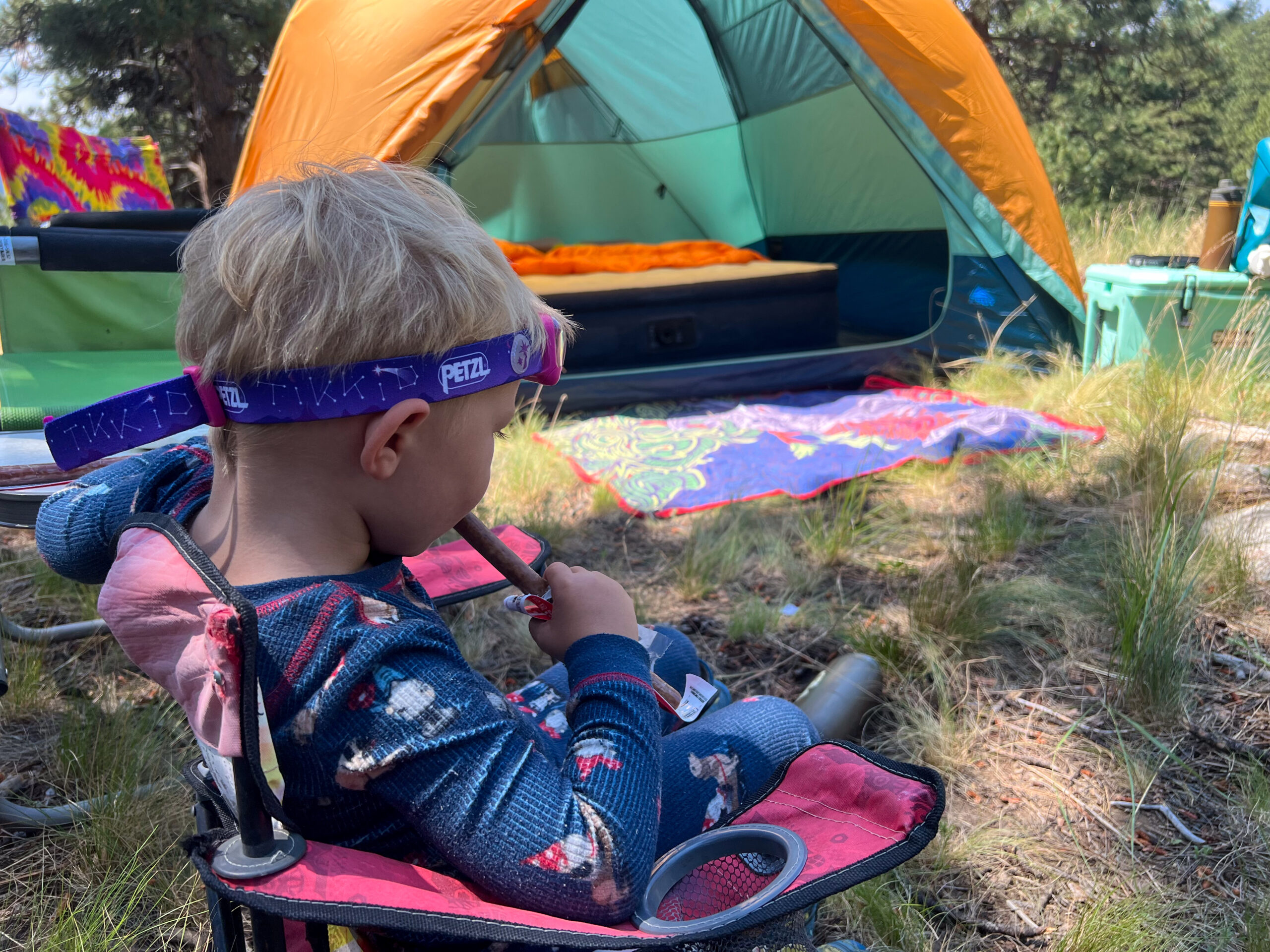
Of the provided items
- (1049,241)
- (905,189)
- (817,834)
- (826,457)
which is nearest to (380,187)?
(817,834)

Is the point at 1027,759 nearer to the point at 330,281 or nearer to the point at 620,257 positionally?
the point at 330,281

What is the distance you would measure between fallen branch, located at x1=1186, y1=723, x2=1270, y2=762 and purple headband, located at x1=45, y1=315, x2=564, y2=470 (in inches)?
50.6

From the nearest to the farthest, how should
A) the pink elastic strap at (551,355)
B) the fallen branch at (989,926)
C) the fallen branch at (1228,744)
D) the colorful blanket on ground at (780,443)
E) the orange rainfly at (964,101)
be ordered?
the pink elastic strap at (551,355) < the fallen branch at (989,926) < the fallen branch at (1228,744) < the colorful blanket on ground at (780,443) < the orange rainfly at (964,101)

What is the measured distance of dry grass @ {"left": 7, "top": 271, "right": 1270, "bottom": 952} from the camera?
116 cm

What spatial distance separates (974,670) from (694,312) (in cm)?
229

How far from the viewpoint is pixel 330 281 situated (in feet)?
2.33

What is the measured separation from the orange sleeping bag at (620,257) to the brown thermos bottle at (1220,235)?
6.05ft

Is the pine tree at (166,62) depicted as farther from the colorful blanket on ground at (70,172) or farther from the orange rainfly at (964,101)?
the orange rainfly at (964,101)

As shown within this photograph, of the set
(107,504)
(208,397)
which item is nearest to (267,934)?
(208,397)

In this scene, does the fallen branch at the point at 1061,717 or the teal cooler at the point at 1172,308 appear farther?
the teal cooler at the point at 1172,308

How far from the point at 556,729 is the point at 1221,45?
43.1ft

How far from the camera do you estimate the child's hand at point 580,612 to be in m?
0.87

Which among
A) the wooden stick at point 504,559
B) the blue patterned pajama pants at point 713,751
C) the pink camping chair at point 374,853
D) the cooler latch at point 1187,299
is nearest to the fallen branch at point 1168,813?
the blue patterned pajama pants at point 713,751

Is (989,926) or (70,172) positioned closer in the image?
(989,926)
